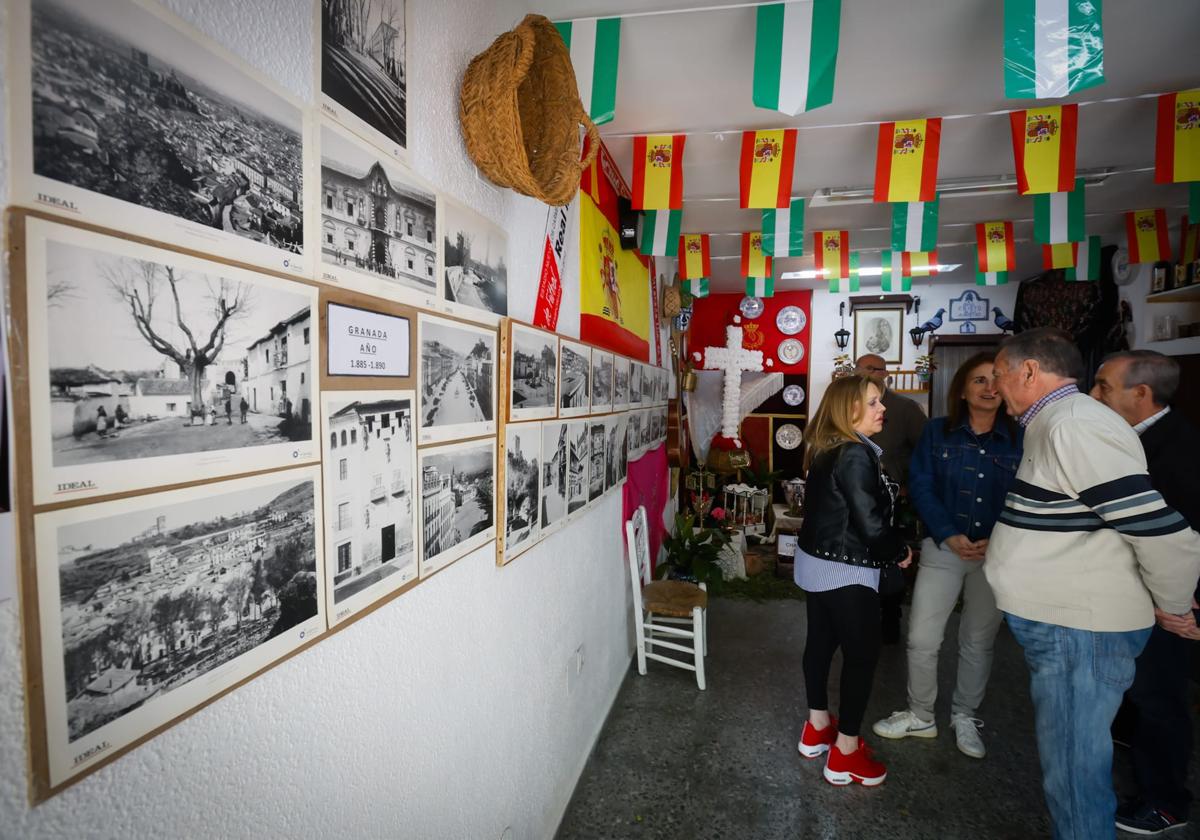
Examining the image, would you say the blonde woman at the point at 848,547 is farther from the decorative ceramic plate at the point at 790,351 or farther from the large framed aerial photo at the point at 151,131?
the decorative ceramic plate at the point at 790,351

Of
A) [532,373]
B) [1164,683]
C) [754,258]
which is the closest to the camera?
[532,373]

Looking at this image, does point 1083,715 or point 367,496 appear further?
point 1083,715

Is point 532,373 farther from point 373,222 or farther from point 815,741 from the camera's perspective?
point 815,741

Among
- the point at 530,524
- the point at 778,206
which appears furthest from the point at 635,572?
the point at 778,206

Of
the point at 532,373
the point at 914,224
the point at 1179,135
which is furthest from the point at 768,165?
the point at 532,373

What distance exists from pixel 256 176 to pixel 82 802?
27.9 inches

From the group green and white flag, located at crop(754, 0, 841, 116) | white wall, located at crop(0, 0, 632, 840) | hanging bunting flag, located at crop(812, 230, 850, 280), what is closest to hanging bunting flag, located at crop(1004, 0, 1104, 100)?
green and white flag, located at crop(754, 0, 841, 116)

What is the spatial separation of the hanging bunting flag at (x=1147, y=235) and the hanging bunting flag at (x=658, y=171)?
352cm

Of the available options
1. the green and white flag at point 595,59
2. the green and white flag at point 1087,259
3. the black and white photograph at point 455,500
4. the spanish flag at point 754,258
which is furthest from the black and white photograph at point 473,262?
the green and white flag at point 1087,259

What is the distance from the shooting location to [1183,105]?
2111mm

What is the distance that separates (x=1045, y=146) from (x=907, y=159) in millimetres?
497

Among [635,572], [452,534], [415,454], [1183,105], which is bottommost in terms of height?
[635,572]

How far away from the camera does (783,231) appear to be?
10.7 feet

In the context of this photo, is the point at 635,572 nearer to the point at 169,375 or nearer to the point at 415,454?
the point at 415,454
